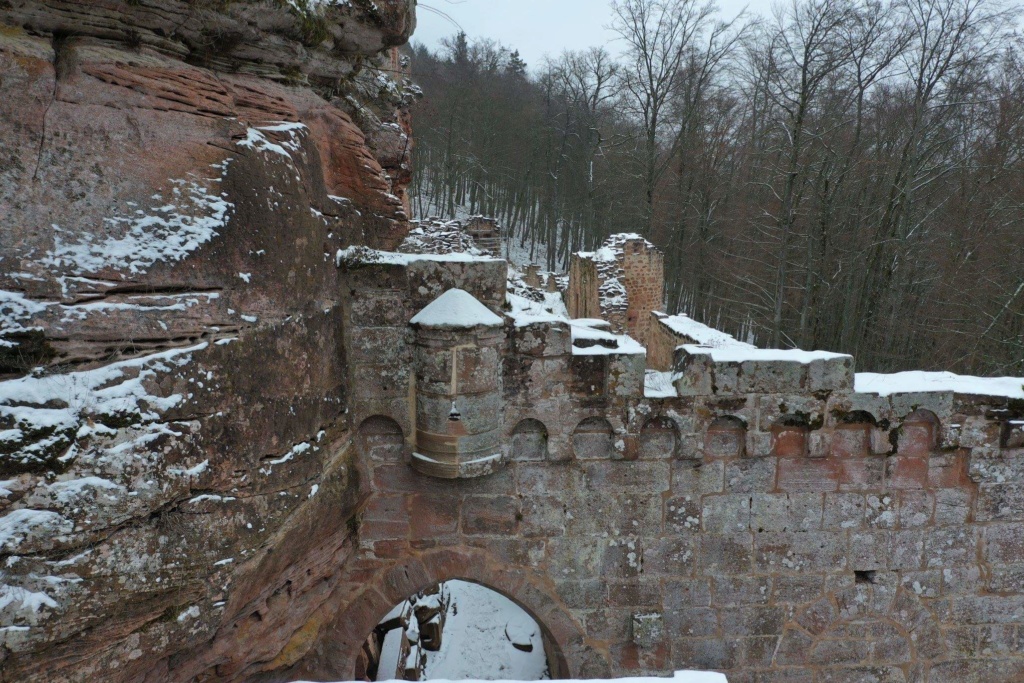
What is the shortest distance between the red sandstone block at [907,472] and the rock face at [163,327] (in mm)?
3616

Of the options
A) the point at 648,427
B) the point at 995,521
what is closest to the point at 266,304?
the point at 648,427

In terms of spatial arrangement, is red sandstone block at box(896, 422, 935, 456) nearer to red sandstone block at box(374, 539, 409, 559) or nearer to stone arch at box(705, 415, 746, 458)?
stone arch at box(705, 415, 746, 458)

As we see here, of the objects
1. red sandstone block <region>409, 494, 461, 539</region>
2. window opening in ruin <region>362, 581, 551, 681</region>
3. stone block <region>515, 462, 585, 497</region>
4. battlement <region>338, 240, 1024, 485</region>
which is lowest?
window opening in ruin <region>362, 581, 551, 681</region>

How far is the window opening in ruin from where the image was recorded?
5934 mm

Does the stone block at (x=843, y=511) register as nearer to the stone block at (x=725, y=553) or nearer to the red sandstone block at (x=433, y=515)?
the stone block at (x=725, y=553)

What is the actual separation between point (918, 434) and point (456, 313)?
3130mm

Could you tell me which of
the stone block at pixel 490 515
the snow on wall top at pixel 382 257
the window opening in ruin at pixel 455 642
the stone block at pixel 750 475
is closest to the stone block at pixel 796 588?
the stone block at pixel 750 475

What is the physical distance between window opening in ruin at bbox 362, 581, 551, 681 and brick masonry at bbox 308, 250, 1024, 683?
6.97 feet

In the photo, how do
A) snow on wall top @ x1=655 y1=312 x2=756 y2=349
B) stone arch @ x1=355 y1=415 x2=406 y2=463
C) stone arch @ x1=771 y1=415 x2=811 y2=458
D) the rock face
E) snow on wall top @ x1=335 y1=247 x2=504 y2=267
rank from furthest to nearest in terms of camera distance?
snow on wall top @ x1=655 y1=312 x2=756 y2=349 → stone arch @ x1=771 y1=415 x2=811 y2=458 → stone arch @ x1=355 y1=415 x2=406 y2=463 → snow on wall top @ x1=335 y1=247 x2=504 y2=267 → the rock face

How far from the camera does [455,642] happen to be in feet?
22.4

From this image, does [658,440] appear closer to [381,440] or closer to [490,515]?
[490,515]

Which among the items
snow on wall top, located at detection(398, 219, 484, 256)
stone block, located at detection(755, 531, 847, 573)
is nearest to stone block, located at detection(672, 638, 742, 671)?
stone block, located at detection(755, 531, 847, 573)

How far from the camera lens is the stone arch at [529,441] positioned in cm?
379

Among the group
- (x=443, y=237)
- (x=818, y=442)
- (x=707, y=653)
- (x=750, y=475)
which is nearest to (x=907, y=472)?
(x=818, y=442)
